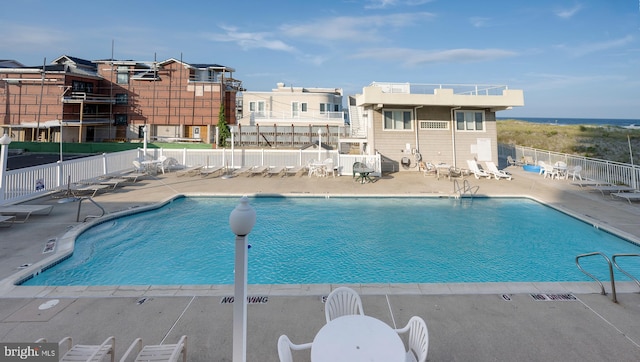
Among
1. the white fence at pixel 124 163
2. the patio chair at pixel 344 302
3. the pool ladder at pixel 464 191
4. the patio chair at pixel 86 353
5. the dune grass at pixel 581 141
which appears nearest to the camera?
the patio chair at pixel 86 353

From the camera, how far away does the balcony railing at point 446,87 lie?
15.9 metres

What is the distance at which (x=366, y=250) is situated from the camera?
718 centimetres

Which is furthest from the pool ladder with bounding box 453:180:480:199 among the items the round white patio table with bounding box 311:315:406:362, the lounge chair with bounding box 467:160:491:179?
the round white patio table with bounding box 311:315:406:362

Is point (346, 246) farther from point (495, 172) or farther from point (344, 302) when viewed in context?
point (495, 172)

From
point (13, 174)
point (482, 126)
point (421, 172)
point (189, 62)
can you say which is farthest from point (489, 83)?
point (189, 62)

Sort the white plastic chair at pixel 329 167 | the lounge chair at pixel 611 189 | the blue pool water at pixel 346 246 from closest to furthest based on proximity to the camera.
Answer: the blue pool water at pixel 346 246 < the lounge chair at pixel 611 189 < the white plastic chair at pixel 329 167

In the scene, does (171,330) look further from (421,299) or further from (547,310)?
(547,310)

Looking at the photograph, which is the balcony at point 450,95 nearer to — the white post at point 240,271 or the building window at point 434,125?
the building window at point 434,125

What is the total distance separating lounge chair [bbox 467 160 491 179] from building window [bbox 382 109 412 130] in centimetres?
384

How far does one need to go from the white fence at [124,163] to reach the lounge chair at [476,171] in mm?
5043

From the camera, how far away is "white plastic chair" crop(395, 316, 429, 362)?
2.42 metres

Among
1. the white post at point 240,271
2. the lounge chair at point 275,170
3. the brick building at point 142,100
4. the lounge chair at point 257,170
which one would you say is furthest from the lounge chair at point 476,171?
the brick building at point 142,100

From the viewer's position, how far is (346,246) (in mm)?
7426

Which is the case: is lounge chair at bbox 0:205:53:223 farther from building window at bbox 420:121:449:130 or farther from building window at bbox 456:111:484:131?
building window at bbox 456:111:484:131
